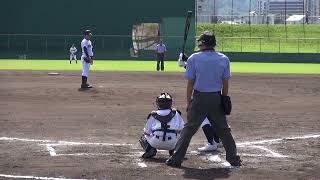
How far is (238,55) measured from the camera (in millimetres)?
52500

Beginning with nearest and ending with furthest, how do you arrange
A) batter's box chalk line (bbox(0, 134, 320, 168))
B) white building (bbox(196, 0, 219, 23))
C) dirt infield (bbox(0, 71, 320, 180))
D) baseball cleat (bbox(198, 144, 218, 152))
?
dirt infield (bbox(0, 71, 320, 180)) → batter's box chalk line (bbox(0, 134, 320, 168)) → baseball cleat (bbox(198, 144, 218, 152)) → white building (bbox(196, 0, 219, 23))

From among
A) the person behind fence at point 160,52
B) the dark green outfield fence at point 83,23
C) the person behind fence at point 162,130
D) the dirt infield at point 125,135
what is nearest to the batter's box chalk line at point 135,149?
the dirt infield at point 125,135

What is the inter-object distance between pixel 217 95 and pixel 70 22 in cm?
5125

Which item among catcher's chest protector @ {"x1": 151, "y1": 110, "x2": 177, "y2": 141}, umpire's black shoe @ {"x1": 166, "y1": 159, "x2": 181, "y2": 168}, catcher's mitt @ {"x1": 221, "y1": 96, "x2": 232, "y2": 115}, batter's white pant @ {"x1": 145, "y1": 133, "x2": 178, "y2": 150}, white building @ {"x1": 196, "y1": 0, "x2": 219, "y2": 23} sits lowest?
umpire's black shoe @ {"x1": 166, "y1": 159, "x2": 181, "y2": 168}

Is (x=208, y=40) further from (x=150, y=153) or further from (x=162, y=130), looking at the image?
(x=150, y=153)

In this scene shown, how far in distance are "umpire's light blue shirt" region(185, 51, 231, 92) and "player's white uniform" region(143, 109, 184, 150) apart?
81 centimetres

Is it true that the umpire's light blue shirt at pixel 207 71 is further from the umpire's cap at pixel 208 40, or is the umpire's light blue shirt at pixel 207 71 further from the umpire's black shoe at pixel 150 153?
the umpire's black shoe at pixel 150 153

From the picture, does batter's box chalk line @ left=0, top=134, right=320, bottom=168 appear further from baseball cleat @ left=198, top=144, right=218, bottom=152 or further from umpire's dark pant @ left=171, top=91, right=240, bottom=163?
umpire's dark pant @ left=171, top=91, right=240, bottom=163

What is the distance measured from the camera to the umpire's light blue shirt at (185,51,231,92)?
8.23 m

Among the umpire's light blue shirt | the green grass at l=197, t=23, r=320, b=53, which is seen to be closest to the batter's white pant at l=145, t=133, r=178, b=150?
the umpire's light blue shirt

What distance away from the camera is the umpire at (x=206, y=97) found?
8.18m

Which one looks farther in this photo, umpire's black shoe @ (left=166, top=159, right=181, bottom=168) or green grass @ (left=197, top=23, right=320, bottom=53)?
green grass @ (left=197, top=23, right=320, bottom=53)

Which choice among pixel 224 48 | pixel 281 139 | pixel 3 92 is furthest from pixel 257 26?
pixel 281 139

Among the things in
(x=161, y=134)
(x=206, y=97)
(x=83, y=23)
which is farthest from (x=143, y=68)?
(x=206, y=97)
